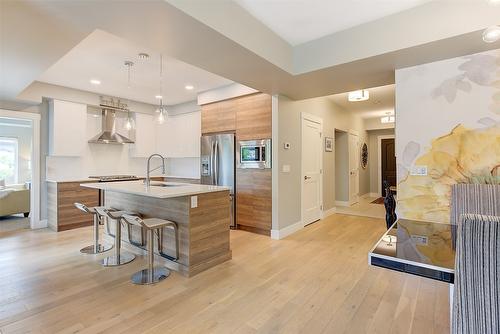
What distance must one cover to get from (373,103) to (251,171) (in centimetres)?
375

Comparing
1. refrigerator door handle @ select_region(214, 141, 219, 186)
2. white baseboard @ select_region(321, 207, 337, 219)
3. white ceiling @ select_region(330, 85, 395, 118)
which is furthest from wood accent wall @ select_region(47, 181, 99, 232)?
white ceiling @ select_region(330, 85, 395, 118)

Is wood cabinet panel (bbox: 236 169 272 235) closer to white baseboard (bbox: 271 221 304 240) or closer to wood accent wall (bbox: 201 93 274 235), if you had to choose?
wood accent wall (bbox: 201 93 274 235)

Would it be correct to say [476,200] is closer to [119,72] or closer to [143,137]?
[119,72]

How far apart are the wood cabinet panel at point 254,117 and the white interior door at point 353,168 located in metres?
3.70

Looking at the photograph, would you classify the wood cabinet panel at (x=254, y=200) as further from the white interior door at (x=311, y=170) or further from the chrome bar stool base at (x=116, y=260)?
the chrome bar stool base at (x=116, y=260)

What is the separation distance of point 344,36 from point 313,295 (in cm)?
274

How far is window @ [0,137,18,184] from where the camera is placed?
7617 millimetres

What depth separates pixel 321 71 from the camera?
3068mm

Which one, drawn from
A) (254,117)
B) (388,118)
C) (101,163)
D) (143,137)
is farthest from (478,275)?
(388,118)

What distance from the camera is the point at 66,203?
4648 millimetres

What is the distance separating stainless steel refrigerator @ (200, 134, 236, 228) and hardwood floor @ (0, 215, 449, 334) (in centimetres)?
157

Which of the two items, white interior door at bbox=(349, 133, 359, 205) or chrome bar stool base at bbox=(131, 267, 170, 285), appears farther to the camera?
white interior door at bbox=(349, 133, 359, 205)

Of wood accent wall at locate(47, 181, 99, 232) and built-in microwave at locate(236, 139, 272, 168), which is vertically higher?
built-in microwave at locate(236, 139, 272, 168)

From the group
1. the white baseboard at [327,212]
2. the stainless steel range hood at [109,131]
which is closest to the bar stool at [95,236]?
the stainless steel range hood at [109,131]
